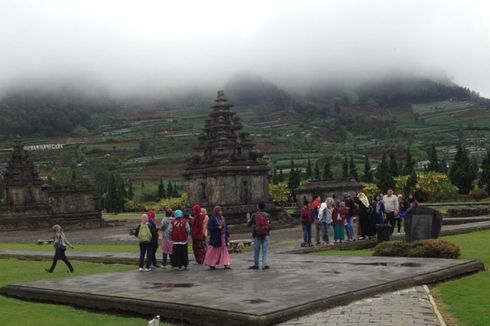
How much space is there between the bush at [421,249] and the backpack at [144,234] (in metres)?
6.21

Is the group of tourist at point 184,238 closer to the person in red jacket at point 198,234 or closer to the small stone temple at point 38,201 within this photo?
the person in red jacket at point 198,234

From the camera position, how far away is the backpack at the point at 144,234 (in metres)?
17.7

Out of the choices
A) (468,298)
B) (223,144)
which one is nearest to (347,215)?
(468,298)

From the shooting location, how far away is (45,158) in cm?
14175

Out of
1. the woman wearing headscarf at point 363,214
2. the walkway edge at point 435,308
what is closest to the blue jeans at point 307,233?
the woman wearing headscarf at point 363,214

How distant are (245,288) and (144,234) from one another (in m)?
5.29

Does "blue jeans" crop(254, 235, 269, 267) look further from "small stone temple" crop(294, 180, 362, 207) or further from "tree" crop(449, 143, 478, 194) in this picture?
"tree" crop(449, 143, 478, 194)

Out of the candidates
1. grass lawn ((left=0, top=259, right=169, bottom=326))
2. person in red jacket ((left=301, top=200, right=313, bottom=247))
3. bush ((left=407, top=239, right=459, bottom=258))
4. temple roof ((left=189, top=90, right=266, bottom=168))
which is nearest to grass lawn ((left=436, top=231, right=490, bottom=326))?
bush ((left=407, top=239, right=459, bottom=258))

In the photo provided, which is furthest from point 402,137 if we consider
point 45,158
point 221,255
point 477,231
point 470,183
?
point 221,255

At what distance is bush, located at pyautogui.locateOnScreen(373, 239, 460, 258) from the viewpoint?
16970 mm

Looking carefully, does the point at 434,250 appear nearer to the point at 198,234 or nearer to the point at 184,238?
the point at 198,234

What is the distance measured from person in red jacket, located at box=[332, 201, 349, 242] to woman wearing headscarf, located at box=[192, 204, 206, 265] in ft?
19.1

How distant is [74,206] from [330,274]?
4692cm

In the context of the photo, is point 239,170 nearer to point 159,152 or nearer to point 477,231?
point 477,231
